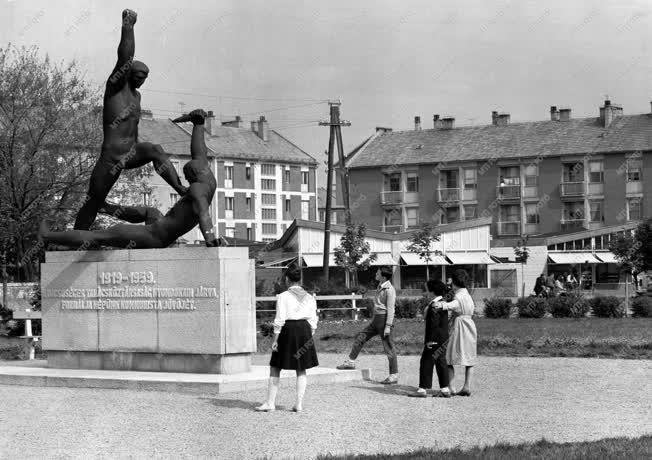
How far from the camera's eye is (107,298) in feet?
59.8

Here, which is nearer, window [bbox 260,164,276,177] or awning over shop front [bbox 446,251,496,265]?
awning over shop front [bbox 446,251,496,265]

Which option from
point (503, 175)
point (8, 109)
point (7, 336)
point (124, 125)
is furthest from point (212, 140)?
point (124, 125)

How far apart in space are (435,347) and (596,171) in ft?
229

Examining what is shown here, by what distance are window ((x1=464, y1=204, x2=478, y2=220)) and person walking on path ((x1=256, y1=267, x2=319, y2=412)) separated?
243 feet

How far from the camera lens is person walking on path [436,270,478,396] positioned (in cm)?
1574

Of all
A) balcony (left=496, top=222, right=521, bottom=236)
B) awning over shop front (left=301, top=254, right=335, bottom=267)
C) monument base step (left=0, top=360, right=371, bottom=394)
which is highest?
balcony (left=496, top=222, right=521, bottom=236)

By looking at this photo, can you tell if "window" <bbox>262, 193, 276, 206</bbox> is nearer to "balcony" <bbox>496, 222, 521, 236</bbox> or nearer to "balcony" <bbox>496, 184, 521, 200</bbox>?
"balcony" <bbox>496, 184, 521, 200</bbox>

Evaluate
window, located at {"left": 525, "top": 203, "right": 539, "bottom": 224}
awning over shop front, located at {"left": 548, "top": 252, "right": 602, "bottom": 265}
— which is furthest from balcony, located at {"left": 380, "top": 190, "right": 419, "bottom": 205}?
awning over shop front, located at {"left": 548, "top": 252, "right": 602, "bottom": 265}

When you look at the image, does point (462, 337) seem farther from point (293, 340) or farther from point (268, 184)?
point (268, 184)

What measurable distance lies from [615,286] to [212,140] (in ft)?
126

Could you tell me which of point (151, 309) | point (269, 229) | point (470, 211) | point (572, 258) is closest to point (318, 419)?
point (151, 309)


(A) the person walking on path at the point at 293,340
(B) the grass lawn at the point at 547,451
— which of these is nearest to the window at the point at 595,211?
(A) the person walking on path at the point at 293,340

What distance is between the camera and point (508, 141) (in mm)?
86438

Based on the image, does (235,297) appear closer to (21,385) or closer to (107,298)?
(107,298)
